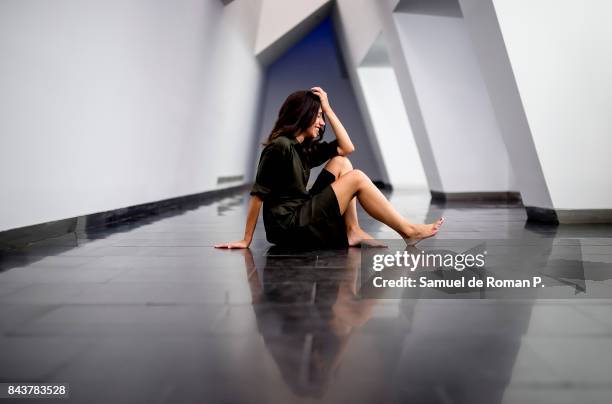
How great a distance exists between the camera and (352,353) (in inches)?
57.9

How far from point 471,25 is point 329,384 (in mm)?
5087

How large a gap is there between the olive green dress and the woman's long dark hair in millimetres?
70

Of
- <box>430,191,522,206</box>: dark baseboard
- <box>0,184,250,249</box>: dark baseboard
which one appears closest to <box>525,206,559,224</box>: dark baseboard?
<box>430,191,522,206</box>: dark baseboard

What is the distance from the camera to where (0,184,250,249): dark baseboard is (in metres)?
3.58

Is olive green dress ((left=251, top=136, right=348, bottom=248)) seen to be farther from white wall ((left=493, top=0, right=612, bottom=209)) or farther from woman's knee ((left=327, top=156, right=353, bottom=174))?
white wall ((left=493, top=0, right=612, bottom=209))

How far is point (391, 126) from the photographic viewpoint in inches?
560

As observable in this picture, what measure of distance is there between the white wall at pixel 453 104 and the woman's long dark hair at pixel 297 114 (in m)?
5.71

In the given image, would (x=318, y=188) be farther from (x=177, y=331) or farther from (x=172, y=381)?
(x=172, y=381)

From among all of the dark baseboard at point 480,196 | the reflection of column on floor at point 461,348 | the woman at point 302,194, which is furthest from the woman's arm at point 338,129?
the dark baseboard at point 480,196

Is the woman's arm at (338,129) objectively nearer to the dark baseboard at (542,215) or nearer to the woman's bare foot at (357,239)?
the woman's bare foot at (357,239)

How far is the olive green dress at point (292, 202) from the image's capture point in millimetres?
3277

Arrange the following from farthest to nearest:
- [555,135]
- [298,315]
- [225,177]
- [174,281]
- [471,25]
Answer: [225,177], [471,25], [555,135], [174,281], [298,315]

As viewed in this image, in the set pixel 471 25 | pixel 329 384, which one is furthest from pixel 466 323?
pixel 471 25

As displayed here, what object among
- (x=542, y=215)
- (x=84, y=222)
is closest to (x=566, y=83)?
(x=542, y=215)
